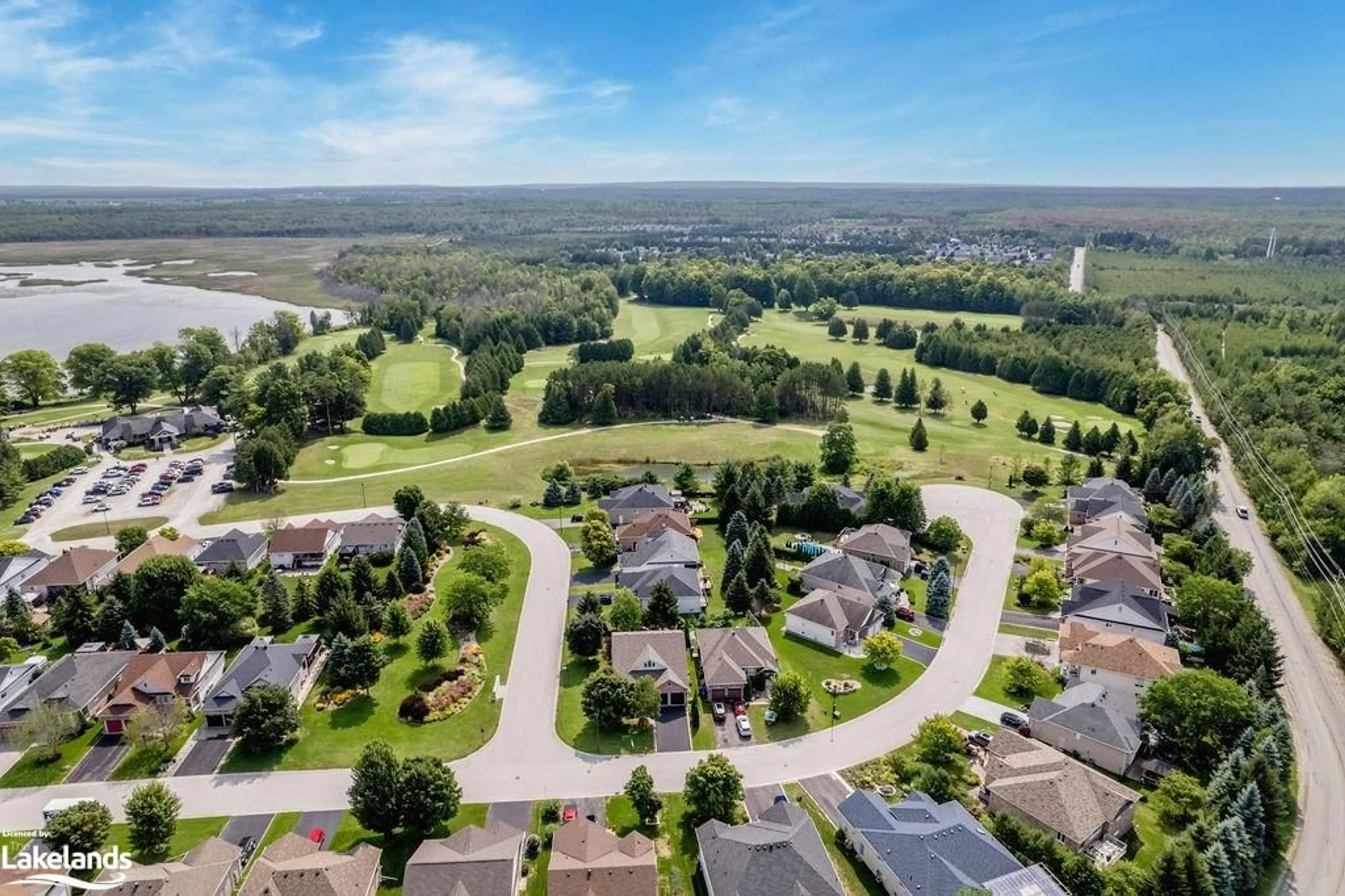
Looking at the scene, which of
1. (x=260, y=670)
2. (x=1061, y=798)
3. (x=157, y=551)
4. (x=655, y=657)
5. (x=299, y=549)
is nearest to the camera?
(x=1061, y=798)

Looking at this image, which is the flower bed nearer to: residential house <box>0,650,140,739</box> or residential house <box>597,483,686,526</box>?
residential house <box>0,650,140,739</box>

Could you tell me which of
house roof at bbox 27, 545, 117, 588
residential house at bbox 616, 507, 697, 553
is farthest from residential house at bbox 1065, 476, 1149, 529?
house roof at bbox 27, 545, 117, 588

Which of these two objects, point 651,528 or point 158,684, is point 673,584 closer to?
point 651,528

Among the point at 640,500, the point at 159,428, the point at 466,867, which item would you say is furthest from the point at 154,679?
the point at 159,428

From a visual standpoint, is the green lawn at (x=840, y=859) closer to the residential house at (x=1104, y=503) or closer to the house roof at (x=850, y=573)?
the house roof at (x=850, y=573)

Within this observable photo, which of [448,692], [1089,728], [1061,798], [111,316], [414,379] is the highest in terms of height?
[111,316]

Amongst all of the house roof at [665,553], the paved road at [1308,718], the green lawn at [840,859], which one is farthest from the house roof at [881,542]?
the green lawn at [840,859]

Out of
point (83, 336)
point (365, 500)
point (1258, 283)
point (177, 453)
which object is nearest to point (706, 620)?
point (365, 500)
